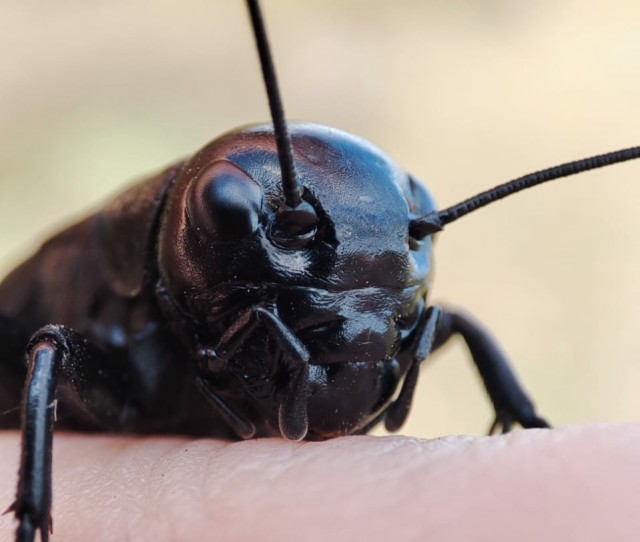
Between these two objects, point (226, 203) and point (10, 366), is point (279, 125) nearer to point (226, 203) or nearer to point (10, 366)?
point (226, 203)

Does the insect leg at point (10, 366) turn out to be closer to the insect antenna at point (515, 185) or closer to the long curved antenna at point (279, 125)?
the long curved antenna at point (279, 125)

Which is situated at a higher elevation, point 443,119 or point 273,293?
point 273,293

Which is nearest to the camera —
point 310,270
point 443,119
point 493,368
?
point 310,270

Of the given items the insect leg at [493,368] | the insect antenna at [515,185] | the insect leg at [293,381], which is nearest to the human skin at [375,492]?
the insect leg at [293,381]

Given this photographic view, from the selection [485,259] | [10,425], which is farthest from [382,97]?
[10,425]

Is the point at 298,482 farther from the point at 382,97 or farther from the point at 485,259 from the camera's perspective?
the point at 382,97

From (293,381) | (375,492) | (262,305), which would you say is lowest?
(375,492)

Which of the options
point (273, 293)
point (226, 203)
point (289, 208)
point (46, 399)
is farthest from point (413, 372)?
point (46, 399)

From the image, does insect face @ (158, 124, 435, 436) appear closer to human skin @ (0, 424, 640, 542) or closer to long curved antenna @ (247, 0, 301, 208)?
long curved antenna @ (247, 0, 301, 208)
